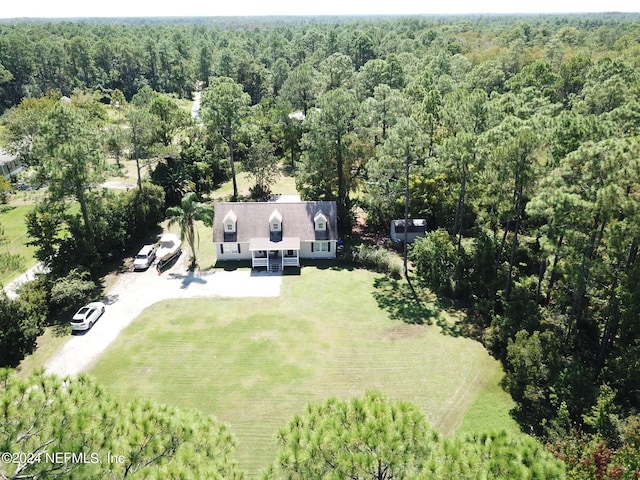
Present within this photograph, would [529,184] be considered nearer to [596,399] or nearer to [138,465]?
[596,399]

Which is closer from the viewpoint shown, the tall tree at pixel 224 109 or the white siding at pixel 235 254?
the white siding at pixel 235 254

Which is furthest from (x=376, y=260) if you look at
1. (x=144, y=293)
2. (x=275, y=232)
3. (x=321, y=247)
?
(x=144, y=293)

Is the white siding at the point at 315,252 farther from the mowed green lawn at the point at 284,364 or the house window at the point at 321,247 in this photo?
the mowed green lawn at the point at 284,364

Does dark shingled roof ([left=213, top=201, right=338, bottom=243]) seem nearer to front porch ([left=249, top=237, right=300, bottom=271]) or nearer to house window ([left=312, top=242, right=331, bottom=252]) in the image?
house window ([left=312, top=242, right=331, bottom=252])

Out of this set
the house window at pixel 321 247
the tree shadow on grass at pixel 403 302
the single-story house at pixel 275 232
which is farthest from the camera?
the house window at pixel 321 247

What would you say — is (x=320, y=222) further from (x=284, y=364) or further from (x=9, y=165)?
(x=9, y=165)

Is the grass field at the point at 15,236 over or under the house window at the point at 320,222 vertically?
A: under

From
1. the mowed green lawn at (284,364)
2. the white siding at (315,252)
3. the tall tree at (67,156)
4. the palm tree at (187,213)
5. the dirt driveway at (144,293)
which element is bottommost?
the mowed green lawn at (284,364)

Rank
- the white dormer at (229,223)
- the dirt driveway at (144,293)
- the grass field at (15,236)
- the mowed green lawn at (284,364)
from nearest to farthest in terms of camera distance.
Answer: the mowed green lawn at (284,364)
the dirt driveway at (144,293)
the grass field at (15,236)
the white dormer at (229,223)

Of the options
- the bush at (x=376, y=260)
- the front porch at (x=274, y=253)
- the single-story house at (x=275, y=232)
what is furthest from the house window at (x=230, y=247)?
the bush at (x=376, y=260)
